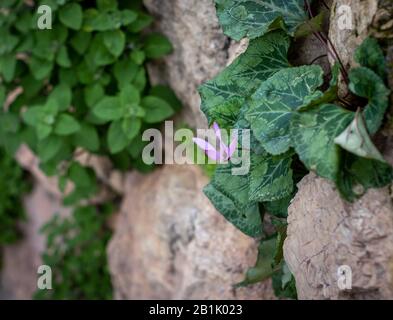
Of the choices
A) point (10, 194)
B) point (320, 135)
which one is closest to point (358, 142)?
point (320, 135)

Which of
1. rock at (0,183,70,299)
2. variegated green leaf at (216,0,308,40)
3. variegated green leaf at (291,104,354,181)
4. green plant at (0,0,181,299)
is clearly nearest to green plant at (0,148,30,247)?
rock at (0,183,70,299)

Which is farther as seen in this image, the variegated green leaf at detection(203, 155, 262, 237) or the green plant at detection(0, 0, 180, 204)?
the green plant at detection(0, 0, 180, 204)

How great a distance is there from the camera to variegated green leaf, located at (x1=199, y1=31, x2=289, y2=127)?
1.98 m

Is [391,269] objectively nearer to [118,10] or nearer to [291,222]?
[291,222]

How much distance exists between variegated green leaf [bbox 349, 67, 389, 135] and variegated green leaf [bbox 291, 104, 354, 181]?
0.18ft

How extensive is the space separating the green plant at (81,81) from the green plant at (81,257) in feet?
1.83

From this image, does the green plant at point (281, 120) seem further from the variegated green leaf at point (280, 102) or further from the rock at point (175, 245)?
the rock at point (175, 245)

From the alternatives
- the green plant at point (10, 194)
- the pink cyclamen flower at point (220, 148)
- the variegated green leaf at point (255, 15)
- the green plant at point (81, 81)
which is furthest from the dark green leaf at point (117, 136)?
the green plant at point (10, 194)

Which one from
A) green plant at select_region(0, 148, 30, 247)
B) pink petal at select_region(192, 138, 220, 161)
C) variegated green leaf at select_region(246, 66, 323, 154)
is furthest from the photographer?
green plant at select_region(0, 148, 30, 247)

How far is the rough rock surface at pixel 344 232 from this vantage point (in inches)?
64.7

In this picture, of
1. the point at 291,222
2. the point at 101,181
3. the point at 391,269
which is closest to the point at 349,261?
the point at 391,269

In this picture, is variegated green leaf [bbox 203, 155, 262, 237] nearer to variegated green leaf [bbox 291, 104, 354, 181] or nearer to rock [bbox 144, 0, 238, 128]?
variegated green leaf [bbox 291, 104, 354, 181]

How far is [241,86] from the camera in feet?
6.59

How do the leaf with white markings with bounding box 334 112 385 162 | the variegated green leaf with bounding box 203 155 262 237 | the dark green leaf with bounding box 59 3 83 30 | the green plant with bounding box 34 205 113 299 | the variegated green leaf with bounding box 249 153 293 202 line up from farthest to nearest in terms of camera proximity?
the green plant with bounding box 34 205 113 299, the dark green leaf with bounding box 59 3 83 30, the variegated green leaf with bounding box 203 155 262 237, the variegated green leaf with bounding box 249 153 293 202, the leaf with white markings with bounding box 334 112 385 162
